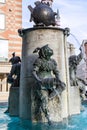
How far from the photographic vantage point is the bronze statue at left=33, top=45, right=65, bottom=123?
281 inches

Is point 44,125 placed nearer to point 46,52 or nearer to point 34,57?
point 46,52

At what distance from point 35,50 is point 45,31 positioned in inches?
37.3

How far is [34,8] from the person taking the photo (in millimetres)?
8805

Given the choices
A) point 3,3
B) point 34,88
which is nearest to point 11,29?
point 3,3

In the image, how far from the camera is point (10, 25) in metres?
35.4

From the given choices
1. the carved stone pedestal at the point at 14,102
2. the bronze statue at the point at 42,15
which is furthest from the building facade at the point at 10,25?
the bronze statue at the point at 42,15

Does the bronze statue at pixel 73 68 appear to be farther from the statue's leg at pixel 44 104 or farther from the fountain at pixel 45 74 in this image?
the statue's leg at pixel 44 104

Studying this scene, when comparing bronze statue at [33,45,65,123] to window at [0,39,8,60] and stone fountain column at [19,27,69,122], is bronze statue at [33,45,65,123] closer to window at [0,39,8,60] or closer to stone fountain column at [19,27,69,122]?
stone fountain column at [19,27,69,122]

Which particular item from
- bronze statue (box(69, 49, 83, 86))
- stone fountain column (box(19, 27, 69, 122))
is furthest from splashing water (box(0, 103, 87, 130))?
bronze statue (box(69, 49, 83, 86))

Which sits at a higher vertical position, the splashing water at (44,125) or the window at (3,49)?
the window at (3,49)

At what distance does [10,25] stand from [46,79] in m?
28.9

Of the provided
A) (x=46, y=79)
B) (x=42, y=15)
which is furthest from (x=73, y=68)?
(x=46, y=79)

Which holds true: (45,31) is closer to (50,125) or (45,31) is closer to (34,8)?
(34,8)

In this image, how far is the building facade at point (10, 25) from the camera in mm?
34281
